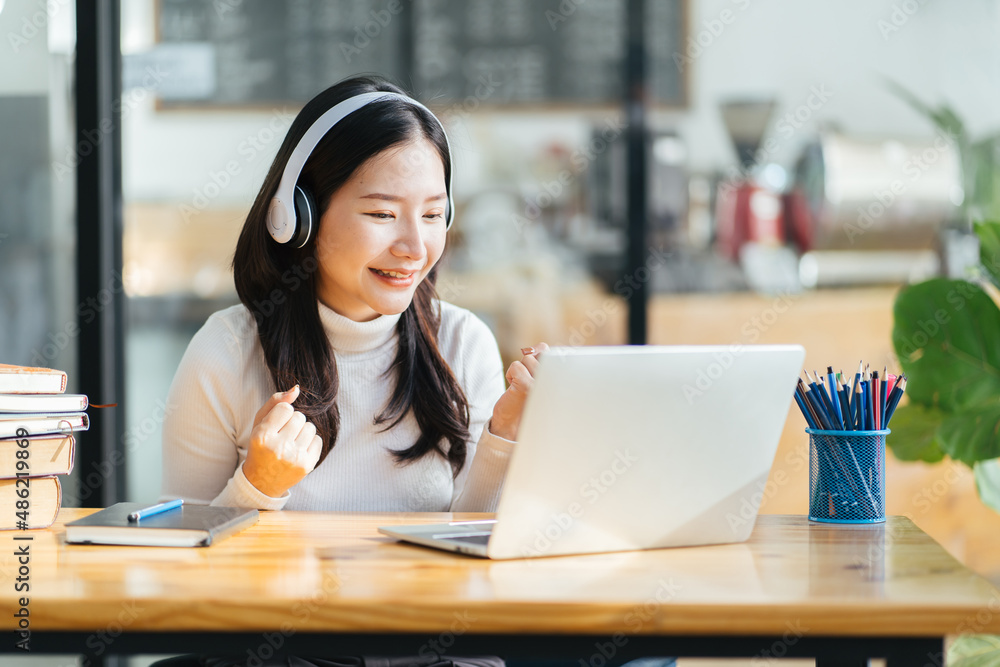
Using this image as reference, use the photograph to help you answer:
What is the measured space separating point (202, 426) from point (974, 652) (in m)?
1.44

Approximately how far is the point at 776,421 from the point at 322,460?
0.74m

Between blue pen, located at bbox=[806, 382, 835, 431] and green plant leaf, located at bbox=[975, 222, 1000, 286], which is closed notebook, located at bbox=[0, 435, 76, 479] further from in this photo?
green plant leaf, located at bbox=[975, 222, 1000, 286]

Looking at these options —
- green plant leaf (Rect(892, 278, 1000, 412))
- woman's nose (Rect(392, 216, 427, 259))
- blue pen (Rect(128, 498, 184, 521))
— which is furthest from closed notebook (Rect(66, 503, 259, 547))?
green plant leaf (Rect(892, 278, 1000, 412))

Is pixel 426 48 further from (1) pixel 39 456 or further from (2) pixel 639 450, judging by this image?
(2) pixel 639 450

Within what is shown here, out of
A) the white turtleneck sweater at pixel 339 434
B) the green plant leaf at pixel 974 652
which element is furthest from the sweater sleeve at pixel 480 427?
the green plant leaf at pixel 974 652

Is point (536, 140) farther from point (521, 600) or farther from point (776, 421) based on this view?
point (521, 600)

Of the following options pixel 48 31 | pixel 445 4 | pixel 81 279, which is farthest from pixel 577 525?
pixel 445 4

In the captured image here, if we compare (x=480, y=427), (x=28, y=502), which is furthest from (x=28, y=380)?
(x=480, y=427)

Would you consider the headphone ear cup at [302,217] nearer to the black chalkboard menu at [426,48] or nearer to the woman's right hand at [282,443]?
the woman's right hand at [282,443]

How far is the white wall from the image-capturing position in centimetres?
263

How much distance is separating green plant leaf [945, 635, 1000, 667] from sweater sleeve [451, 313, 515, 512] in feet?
3.19

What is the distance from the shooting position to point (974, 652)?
Answer: 70.2 inches

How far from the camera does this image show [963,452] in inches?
71.4

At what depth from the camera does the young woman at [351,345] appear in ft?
4.61
